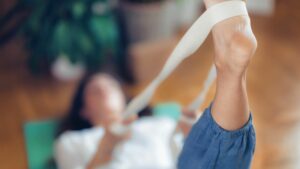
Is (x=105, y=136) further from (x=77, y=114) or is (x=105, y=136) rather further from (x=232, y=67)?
(x=232, y=67)

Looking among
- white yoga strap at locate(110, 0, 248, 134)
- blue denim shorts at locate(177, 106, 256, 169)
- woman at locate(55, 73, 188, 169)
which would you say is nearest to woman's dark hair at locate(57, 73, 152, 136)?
woman at locate(55, 73, 188, 169)

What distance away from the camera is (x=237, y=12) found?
0.65 m

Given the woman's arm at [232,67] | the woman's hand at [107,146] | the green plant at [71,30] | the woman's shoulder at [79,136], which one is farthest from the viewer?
the green plant at [71,30]

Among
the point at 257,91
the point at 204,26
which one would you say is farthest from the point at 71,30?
the point at 204,26

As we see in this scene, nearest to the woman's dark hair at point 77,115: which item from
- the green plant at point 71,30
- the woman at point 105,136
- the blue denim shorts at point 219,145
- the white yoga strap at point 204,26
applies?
the woman at point 105,136

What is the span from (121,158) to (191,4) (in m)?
0.90

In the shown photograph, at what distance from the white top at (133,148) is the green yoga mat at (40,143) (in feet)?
0.14

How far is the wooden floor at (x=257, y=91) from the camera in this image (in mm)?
1446

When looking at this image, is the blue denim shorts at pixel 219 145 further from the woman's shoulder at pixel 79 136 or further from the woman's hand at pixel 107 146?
the woman's shoulder at pixel 79 136

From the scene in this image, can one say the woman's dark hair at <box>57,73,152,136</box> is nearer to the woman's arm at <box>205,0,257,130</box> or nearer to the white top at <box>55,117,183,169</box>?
the white top at <box>55,117,183,169</box>

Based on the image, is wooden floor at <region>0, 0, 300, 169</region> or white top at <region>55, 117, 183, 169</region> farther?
wooden floor at <region>0, 0, 300, 169</region>

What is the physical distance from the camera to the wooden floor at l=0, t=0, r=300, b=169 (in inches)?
56.9

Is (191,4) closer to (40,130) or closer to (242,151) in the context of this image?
(40,130)

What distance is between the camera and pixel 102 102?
1373 mm
